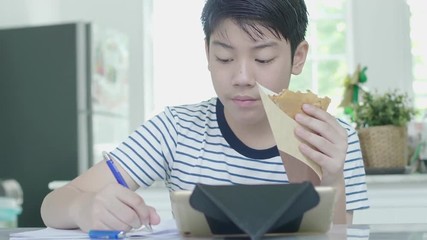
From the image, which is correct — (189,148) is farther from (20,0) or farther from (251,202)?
(20,0)

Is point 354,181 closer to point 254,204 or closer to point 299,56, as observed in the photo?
point 299,56

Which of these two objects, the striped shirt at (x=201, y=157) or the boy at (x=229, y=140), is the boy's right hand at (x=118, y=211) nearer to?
the boy at (x=229, y=140)

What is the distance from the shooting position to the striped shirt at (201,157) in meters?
1.41

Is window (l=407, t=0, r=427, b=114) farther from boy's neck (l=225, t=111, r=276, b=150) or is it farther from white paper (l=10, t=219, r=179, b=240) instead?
white paper (l=10, t=219, r=179, b=240)

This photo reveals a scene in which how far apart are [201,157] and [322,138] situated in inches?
17.0

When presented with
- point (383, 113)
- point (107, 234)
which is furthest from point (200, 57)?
point (107, 234)

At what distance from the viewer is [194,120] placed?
58.6 inches

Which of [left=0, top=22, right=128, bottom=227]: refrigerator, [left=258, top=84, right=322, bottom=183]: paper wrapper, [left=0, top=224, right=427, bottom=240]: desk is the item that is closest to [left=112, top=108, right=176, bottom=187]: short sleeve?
[left=0, top=224, right=427, bottom=240]: desk

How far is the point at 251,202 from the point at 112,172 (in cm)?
56

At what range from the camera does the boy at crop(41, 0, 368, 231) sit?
3.46 feet

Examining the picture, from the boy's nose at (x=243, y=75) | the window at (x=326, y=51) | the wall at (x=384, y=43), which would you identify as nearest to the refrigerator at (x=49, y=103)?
the window at (x=326, y=51)

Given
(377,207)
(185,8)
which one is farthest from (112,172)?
(185,8)

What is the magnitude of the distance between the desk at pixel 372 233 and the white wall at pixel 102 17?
104 inches

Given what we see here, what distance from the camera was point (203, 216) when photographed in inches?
34.4
